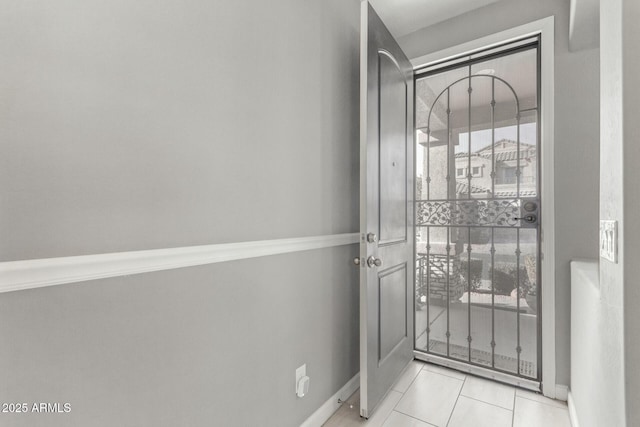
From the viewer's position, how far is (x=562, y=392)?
184 cm

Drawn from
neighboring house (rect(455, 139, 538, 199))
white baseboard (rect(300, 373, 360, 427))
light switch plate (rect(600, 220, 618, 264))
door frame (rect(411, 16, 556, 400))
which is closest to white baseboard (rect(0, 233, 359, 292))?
white baseboard (rect(300, 373, 360, 427))

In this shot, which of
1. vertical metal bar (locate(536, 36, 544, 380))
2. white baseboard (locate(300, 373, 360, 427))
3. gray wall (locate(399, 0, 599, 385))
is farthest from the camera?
vertical metal bar (locate(536, 36, 544, 380))

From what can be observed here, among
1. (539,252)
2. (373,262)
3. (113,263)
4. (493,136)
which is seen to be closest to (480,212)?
(539,252)

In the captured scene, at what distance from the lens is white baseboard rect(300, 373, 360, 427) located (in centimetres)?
157

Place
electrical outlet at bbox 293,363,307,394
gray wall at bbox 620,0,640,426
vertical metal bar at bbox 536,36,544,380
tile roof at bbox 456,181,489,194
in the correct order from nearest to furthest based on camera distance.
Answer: gray wall at bbox 620,0,640,426
electrical outlet at bbox 293,363,307,394
vertical metal bar at bbox 536,36,544,380
tile roof at bbox 456,181,489,194

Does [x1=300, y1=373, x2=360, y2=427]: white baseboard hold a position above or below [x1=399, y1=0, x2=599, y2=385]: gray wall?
below

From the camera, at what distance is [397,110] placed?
2.07 m

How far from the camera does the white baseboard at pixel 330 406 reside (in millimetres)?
1567

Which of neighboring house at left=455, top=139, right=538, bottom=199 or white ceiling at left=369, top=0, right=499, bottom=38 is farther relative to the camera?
white ceiling at left=369, top=0, right=499, bottom=38

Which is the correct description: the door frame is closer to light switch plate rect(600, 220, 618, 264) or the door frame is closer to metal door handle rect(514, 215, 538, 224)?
metal door handle rect(514, 215, 538, 224)

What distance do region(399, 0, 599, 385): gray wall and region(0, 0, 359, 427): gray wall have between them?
1.47m

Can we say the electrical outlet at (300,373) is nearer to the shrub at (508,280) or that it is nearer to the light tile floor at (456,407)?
the light tile floor at (456,407)

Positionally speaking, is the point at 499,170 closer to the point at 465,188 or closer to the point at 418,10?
the point at 465,188

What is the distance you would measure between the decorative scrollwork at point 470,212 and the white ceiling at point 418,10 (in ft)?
4.45
